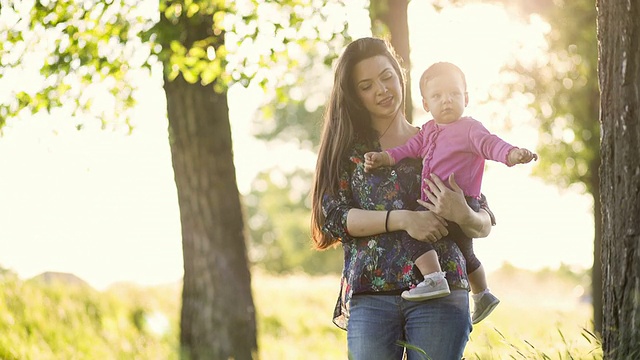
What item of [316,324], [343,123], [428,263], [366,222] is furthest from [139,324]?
[428,263]

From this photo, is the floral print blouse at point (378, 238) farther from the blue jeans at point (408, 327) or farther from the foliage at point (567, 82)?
the foliage at point (567, 82)

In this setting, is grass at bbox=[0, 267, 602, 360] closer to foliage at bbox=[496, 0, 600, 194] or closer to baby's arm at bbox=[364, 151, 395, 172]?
foliage at bbox=[496, 0, 600, 194]

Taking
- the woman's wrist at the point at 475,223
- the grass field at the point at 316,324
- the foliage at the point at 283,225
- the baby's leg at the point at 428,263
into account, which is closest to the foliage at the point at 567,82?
the grass field at the point at 316,324

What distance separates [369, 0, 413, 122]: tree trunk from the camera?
23.9ft

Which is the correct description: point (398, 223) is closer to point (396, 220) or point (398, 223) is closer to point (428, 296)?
point (396, 220)

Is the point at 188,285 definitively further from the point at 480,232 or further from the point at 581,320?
the point at 581,320

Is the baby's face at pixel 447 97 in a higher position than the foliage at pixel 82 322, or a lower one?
higher

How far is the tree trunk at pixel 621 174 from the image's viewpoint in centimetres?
411

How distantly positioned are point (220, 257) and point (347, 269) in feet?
14.0

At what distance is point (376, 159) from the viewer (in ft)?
13.5

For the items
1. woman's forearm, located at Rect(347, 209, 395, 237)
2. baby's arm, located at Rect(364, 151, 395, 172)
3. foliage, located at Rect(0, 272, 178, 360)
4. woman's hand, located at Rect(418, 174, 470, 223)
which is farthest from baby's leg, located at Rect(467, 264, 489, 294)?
foliage, located at Rect(0, 272, 178, 360)

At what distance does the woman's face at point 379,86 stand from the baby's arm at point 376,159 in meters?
0.22

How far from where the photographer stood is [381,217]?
401 cm

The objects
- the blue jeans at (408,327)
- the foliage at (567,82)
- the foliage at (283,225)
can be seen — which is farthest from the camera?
the foliage at (283,225)
